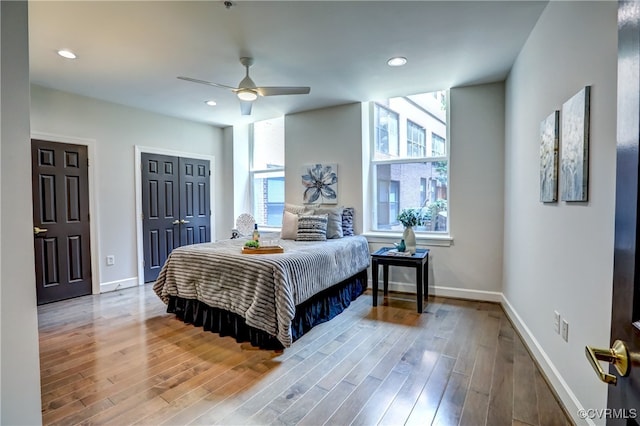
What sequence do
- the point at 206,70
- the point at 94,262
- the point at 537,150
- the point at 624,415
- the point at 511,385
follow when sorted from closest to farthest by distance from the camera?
the point at 624,415 < the point at 511,385 < the point at 537,150 < the point at 206,70 < the point at 94,262

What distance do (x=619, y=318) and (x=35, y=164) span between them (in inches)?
196

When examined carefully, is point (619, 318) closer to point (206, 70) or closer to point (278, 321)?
point (278, 321)

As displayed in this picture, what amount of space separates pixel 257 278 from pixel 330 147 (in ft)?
8.70

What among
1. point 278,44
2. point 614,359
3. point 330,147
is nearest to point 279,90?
point 278,44

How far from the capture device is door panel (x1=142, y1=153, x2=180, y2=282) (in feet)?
15.5

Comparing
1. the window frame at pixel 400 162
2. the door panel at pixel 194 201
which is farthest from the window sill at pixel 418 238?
the door panel at pixel 194 201

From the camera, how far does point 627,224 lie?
2.00 ft

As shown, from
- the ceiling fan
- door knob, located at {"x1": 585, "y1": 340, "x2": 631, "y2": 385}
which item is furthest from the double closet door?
door knob, located at {"x1": 585, "y1": 340, "x2": 631, "y2": 385}

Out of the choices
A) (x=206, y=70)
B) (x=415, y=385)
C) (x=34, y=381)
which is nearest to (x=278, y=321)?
(x=415, y=385)

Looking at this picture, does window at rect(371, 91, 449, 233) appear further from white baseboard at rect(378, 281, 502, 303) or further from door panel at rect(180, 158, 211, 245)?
door panel at rect(180, 158, 211, 245)

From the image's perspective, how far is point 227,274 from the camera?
9.11 feet

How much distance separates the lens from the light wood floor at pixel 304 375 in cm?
177

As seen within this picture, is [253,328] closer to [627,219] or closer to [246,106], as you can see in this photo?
[246,106]

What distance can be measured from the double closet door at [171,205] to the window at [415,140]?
343 centimetres
